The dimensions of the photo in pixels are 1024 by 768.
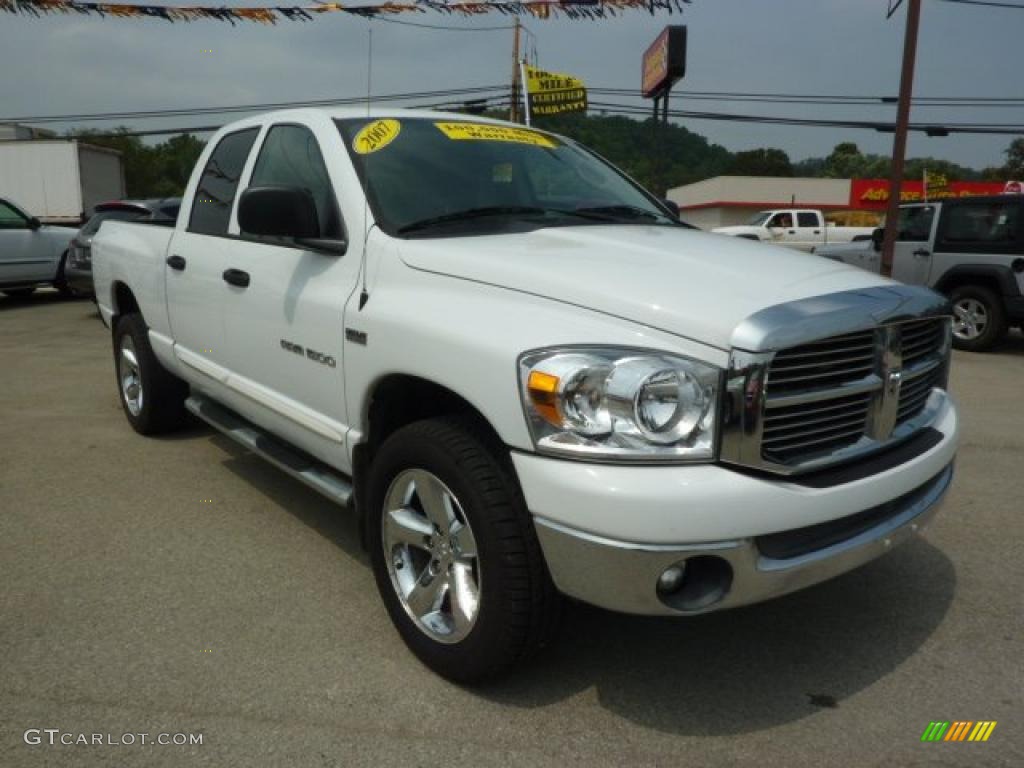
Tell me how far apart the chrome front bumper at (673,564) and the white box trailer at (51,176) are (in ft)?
74.9

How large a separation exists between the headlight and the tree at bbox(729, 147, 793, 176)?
82.1m

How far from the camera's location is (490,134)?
12.1 feet

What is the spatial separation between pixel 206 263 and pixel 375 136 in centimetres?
118

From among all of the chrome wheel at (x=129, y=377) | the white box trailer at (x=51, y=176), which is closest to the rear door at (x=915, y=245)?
the chrome wheel at (x=129, y=377)

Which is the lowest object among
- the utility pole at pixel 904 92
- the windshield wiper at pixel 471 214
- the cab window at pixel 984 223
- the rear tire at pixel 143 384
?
the rear tire at pixel 143 384

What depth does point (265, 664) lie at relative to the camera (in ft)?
8.98

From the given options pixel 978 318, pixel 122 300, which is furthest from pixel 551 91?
pixel 122 300

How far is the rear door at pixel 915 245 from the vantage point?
1045 cm

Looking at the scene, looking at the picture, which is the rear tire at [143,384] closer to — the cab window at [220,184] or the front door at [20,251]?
the cab window at [220,184]

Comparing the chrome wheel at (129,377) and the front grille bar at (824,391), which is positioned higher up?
the front grille bar at (824,391)

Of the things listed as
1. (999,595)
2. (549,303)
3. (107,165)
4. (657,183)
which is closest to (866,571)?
(999,595)

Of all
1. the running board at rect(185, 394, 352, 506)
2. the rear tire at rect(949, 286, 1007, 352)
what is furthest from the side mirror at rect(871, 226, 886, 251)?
the running board at rect(185, 394, 352, 506)

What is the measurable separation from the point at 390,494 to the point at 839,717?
152cm

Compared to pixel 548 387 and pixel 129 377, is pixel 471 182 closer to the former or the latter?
pixel 548 387
